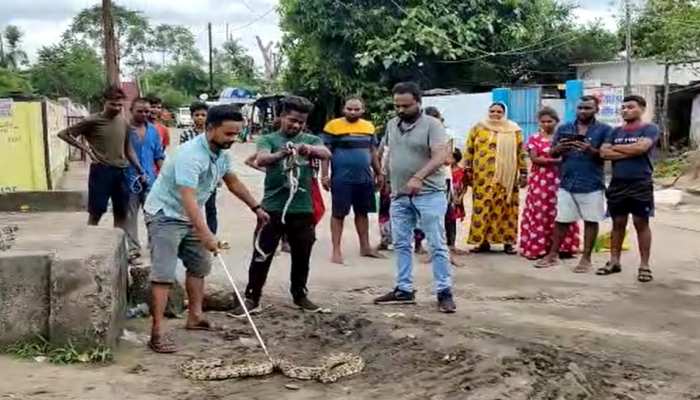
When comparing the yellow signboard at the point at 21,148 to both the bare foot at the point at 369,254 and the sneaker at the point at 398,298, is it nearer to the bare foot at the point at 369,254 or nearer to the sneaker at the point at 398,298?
the bare foot at the point at 369,254

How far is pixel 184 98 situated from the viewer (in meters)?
70.4

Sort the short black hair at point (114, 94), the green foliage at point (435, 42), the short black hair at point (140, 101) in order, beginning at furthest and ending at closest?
the green foliage at point (435, 42) → the short black hair at point (140, 101) → the short black hair at point (114, 94)

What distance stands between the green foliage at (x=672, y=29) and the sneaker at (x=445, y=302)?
585 inches

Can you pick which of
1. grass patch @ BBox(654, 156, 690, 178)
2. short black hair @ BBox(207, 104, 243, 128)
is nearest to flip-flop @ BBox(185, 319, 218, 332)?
short black hair @ BBox(207, 104, 243, 128)

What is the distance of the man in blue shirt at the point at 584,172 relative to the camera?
334 inches

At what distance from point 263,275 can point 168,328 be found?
2.80 feet

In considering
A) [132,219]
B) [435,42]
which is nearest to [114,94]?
[132,219]

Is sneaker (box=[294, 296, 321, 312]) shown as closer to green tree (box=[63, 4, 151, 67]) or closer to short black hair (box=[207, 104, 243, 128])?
short black hair (box=[207, 104, 243, 128])

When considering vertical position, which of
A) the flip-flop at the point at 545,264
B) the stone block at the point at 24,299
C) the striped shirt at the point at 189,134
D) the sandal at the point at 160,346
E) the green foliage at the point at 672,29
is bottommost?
the flip-flop at the point at 545,264

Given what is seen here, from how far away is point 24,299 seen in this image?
5.36 meters

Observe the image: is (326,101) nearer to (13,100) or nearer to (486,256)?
(13,100)

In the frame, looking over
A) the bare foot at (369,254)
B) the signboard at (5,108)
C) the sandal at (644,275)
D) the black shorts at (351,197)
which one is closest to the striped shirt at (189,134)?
the black shorts at (351,197)

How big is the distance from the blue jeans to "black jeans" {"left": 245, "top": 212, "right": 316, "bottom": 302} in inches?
27.0

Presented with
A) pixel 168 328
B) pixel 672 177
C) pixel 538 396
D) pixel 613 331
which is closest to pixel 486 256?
pixel 613 331
